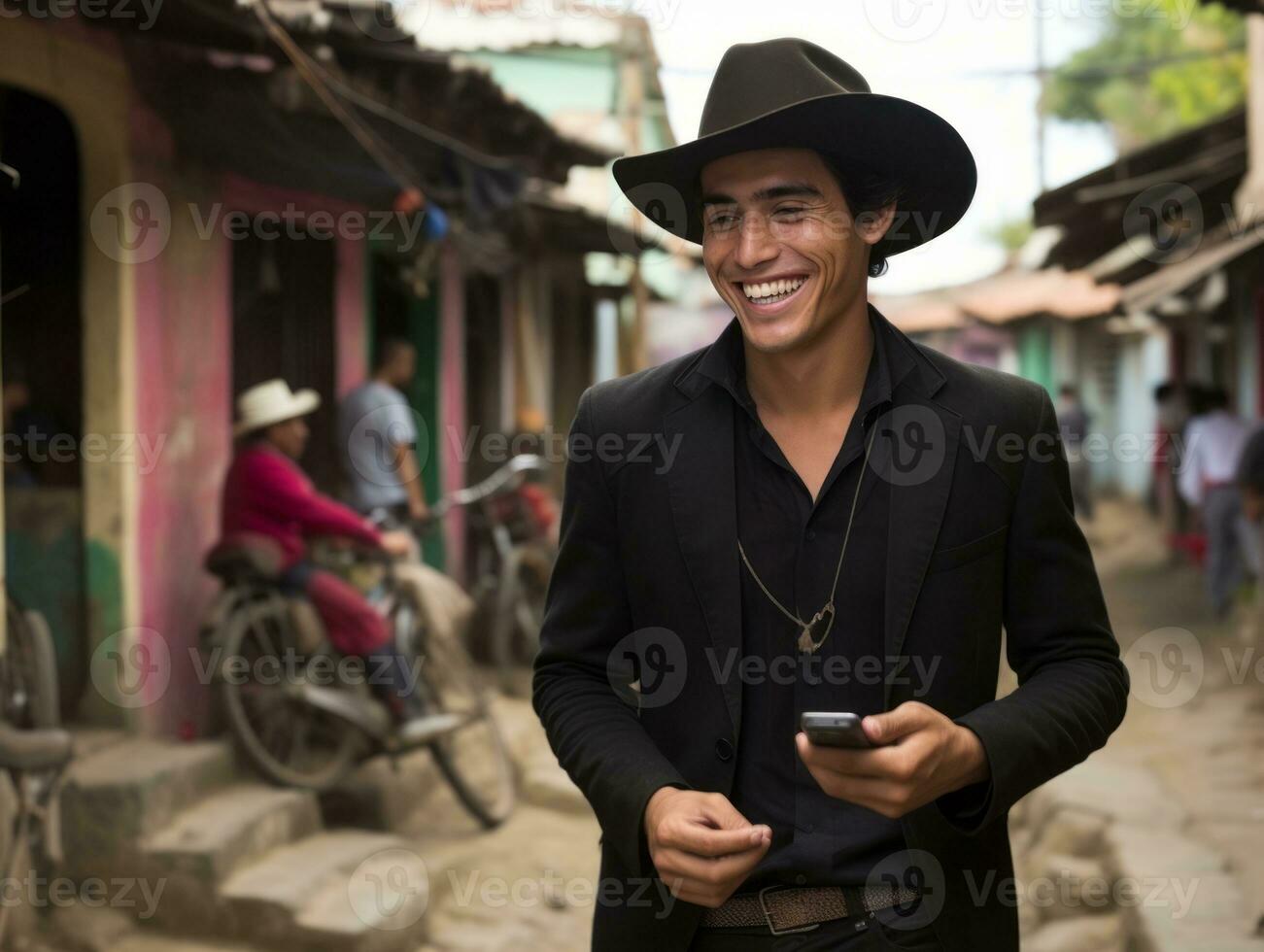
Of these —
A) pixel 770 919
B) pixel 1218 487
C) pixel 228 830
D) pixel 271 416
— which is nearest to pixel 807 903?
pixel 770 919

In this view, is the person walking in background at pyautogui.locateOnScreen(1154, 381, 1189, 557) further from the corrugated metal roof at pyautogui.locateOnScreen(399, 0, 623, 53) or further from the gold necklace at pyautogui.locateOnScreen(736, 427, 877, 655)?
the gold necklace at pyautogui.locateOnScreen(736, 427, 877, 655)

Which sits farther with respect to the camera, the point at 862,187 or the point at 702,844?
the point at 862,187

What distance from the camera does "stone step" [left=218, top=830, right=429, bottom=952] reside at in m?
5.62

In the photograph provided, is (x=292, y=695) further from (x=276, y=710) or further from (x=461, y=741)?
(x=461, y=741)

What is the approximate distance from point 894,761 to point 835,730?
10 centimetres

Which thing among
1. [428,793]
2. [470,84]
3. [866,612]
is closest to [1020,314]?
[470,84]

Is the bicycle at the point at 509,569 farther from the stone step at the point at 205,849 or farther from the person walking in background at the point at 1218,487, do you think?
the person walking in background at the point at 1218,487

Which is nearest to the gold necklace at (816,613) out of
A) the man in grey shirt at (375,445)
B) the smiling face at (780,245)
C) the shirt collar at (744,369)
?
the shirt collar at (744,369)

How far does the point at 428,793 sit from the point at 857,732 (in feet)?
20.6

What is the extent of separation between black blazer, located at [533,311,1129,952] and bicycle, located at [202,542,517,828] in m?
4.64

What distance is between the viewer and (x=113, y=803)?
5.89m

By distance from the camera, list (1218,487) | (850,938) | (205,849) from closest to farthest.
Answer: (850,938)
(205,849)
(1218,487)

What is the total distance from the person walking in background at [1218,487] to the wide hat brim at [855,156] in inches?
407

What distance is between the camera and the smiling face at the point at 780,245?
2.17 metres
